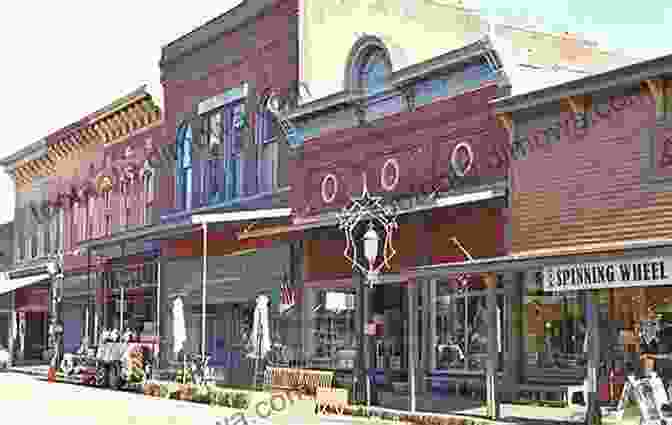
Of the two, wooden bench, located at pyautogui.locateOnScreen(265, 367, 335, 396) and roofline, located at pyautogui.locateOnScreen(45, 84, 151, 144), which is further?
roofline, located at pyautogui.locateOnScreen(45, 84, 151, 144)

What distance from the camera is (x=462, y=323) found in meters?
24.3

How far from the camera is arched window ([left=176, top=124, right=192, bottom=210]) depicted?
36375 mm

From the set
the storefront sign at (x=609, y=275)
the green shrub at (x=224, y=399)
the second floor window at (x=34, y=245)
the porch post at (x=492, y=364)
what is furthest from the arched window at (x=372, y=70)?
the second floor window at (x=34, y=245)

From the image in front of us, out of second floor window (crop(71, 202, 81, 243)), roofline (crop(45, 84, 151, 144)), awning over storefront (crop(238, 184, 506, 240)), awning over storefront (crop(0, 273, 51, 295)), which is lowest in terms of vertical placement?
awning over storefront (crop(0, 273, 51, 295))

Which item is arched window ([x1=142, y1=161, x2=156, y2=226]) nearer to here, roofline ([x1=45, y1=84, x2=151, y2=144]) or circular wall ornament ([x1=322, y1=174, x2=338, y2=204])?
roofline ([x1=45, y1=84, x2=151, y2=144])

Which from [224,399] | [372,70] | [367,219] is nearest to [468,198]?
[367,219]

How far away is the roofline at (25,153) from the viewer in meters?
50.0

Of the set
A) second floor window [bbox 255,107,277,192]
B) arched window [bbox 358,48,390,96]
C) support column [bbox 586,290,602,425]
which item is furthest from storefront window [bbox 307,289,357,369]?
support column [bbox 586,290,602,425]

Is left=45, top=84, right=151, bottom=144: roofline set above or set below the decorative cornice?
above

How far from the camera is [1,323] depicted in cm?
5606

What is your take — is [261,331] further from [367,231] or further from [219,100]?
[219,100]

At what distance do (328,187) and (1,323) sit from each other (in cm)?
3334

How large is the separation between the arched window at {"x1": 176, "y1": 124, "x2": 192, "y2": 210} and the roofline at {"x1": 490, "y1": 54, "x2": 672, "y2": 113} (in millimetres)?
16649

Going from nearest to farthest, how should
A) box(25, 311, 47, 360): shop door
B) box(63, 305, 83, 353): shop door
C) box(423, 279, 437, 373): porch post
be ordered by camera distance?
1. box(423, 279, 437, 373): porch post
2. box(63, 305, 83, 353): shop door
3. box(25, 311, 47, 360): shop door
